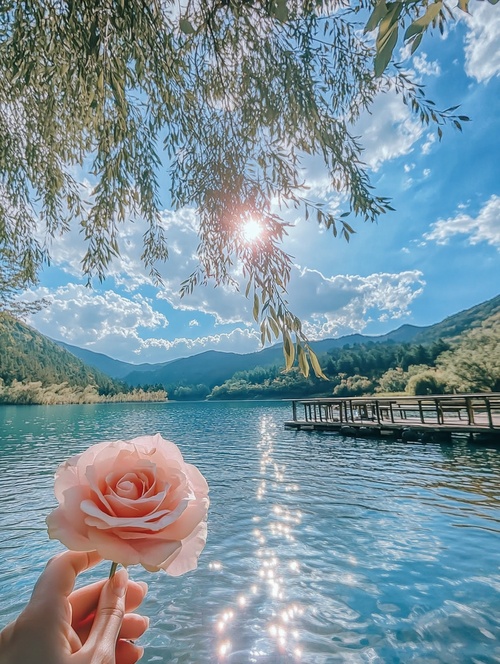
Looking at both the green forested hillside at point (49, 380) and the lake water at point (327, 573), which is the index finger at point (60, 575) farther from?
the green forested hillside at point (49, 380)

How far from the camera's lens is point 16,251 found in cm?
533

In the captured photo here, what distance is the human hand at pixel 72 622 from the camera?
29.6 inches

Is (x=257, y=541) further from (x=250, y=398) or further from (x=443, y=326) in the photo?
(x=443, y=326)

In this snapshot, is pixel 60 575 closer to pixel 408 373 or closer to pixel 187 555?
pixel 187 555

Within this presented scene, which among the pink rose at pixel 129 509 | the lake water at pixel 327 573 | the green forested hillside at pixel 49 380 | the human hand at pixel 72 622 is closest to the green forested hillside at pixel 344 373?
the green forested hillside at pixel 49 380

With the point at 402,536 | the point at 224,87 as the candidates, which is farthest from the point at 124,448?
the point at 402,536

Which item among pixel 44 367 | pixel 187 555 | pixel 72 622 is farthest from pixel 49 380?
pixel 187 555

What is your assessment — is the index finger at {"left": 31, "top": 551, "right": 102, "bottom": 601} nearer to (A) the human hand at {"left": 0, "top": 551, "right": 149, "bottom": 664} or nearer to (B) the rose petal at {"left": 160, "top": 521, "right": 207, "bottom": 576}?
(A) the human hand at {"left": 0, "top": 551, "right": 149, "bottom": 664}

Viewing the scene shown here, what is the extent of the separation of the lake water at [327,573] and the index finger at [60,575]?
3.83 m

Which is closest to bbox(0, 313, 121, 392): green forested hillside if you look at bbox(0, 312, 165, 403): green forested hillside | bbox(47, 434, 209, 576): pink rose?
bbox(0, 312, 165, 403): green forested hillside

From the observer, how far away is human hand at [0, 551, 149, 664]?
29.6 inches

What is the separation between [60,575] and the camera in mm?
863

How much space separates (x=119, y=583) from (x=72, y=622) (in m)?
0.14

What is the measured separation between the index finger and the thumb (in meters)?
0.09
